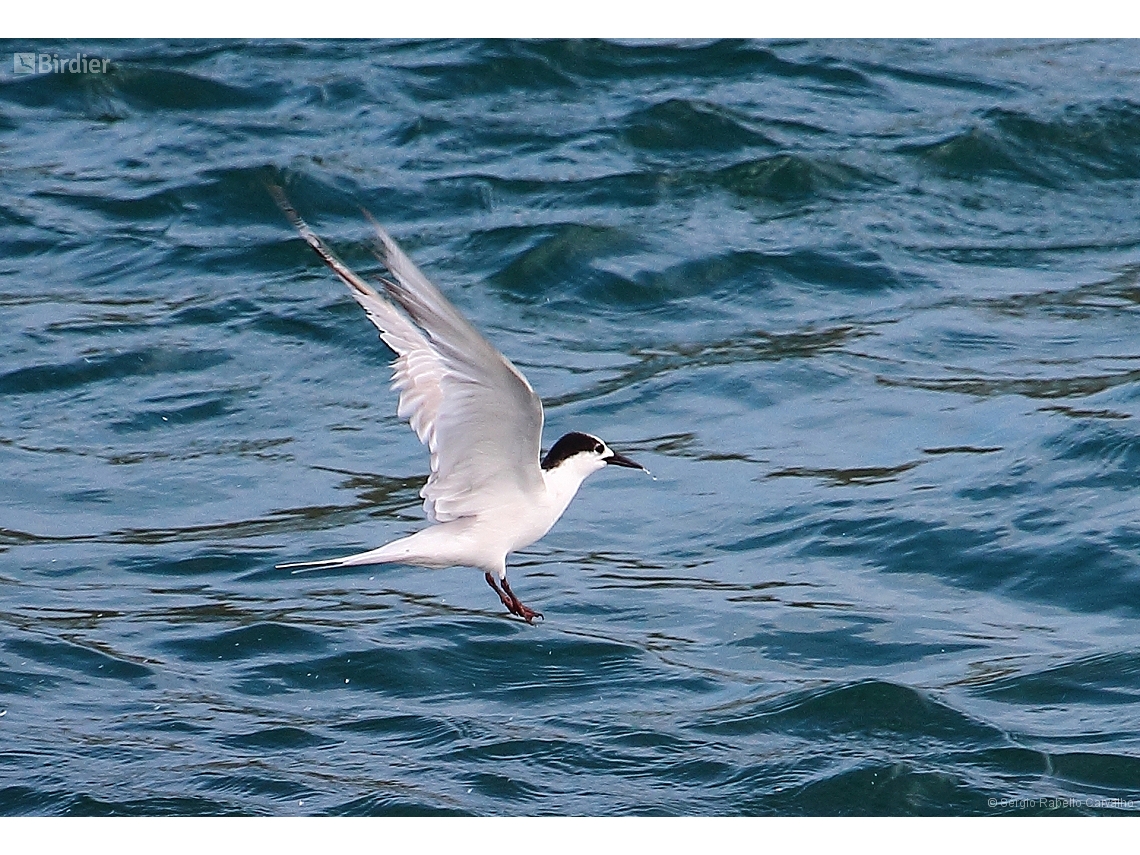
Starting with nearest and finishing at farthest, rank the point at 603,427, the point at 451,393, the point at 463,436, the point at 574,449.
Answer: the point at 451,393 → the point at 463,436 → the point at 574,449 → the point at 603,427

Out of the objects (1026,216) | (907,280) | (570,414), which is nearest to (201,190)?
(570,414)

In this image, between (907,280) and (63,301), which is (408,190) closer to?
(63,301)

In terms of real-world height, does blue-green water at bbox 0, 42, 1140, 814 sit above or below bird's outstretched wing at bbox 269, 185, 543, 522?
below

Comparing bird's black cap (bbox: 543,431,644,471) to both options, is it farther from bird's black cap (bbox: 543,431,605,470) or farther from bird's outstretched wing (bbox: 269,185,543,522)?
bird's outstretched wing (bbox: 269,185,543,522)

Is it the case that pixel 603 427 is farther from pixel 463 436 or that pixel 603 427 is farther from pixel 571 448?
pixel 463 436
